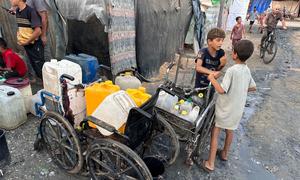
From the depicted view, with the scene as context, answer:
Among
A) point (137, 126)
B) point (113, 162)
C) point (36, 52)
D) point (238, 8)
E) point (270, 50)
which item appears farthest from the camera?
point (238, 8)

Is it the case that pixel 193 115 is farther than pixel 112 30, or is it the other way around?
pixel 112 30

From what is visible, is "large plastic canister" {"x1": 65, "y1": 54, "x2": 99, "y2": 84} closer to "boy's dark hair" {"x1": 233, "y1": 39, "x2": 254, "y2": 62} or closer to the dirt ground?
the dirt ground

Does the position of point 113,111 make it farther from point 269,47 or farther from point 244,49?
point 269,47

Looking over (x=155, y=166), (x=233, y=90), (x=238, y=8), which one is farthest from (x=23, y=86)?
(x=238, y=8)

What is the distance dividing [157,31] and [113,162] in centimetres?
427

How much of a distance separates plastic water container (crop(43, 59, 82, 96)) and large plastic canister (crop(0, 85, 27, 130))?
0.59 m

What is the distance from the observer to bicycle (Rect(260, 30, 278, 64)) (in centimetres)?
864

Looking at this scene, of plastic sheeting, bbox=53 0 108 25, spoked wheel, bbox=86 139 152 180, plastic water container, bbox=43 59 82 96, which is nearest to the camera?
spoked wheel, bbox=86 139 152 180

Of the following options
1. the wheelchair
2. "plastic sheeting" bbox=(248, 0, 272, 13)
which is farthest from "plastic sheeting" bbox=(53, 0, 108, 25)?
"plastic sheeting" bbox=(248, 0, 272, 13)

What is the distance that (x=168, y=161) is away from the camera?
324 cm

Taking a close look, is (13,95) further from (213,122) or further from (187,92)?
(213,122)

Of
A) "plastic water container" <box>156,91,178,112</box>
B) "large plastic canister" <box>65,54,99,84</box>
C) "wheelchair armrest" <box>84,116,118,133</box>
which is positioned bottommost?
"plastic water container" <box>156,91,178,112</box>

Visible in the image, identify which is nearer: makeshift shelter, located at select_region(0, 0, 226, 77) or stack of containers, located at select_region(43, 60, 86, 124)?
stack of containers, located at select_region(43, 60, 86, 124)

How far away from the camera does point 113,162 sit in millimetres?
2688
